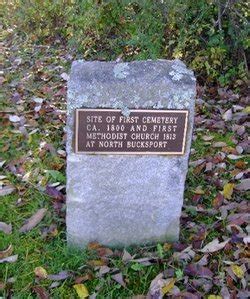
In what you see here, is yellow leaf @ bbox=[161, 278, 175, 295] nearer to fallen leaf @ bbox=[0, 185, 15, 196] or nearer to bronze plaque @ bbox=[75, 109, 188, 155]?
bronze plaque @ bbox=[75, 109, 188, 155]

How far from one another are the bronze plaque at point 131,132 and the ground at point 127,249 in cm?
64

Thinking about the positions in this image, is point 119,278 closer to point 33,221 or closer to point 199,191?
point 33,221

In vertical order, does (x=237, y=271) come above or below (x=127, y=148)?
below

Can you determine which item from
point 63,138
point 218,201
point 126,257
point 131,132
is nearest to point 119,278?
point 126,257

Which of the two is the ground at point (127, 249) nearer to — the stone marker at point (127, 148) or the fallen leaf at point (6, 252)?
the fallen leaf at point (6, 252)

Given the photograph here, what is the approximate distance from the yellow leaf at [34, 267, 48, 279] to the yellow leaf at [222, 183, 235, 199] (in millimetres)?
1327

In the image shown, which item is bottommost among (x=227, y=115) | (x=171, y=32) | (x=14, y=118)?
(x=14, y=118)

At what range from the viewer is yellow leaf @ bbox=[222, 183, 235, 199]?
329 cm

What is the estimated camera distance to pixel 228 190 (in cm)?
331

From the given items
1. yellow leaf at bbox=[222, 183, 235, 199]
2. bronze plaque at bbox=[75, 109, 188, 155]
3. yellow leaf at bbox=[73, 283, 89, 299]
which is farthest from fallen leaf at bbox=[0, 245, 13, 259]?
yellow leaf at bbox=[222, 183, 235, 199]

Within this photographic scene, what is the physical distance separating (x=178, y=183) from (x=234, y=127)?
154 cm

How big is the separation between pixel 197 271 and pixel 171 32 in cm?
278


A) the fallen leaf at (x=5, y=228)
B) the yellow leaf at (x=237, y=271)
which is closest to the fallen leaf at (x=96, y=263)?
the fallen leaf at (x=5, y=228)

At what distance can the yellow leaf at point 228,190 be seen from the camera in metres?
3.29
